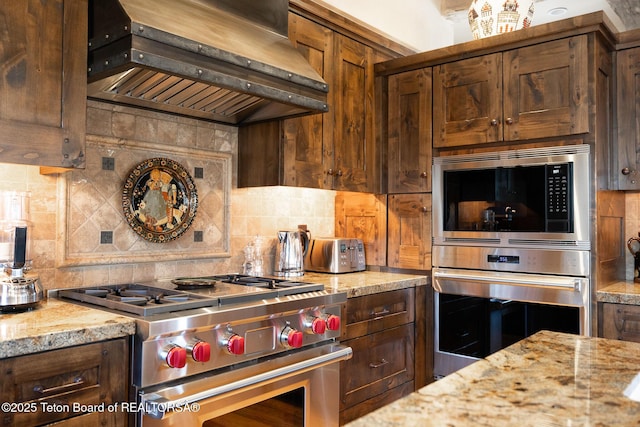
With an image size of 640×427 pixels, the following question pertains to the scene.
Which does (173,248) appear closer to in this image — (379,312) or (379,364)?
(379,312)

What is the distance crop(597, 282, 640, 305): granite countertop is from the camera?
2.45 meters

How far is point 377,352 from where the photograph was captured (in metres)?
2.72

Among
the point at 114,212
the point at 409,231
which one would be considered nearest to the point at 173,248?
the point at 114,212

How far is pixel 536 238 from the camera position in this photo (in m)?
2.74

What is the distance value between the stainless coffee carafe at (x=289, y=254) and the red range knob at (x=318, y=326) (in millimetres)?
690

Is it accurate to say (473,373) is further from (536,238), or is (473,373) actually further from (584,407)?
(536,238)

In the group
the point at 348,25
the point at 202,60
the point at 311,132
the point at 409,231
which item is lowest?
the point at 409,231

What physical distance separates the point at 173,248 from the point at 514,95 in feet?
6.51


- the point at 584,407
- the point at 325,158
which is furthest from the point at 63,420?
the point at 325,158

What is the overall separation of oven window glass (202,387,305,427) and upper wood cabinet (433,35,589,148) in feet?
5.66

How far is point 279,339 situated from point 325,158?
3.88ft

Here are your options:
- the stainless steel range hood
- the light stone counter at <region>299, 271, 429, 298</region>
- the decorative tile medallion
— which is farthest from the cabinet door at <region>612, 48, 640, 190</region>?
the stainless steel range hood

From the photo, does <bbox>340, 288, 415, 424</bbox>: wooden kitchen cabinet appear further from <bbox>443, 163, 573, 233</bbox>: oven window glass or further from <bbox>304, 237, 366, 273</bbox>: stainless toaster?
<bbox>443, 163, 573, 233</bbox>: oven window glass

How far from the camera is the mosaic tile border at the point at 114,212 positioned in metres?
2.15
